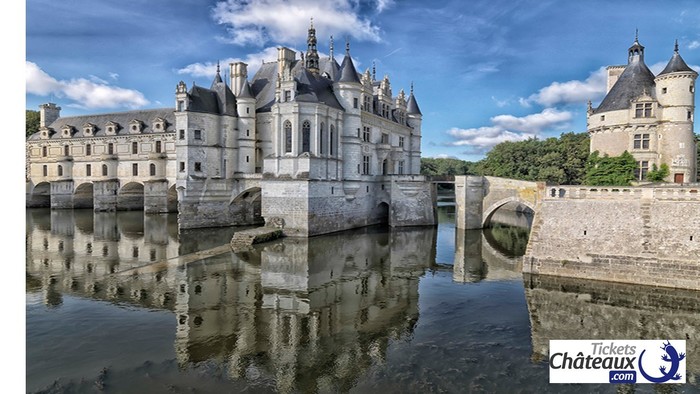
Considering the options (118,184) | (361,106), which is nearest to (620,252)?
(361,106)

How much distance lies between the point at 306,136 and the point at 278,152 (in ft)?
7.84

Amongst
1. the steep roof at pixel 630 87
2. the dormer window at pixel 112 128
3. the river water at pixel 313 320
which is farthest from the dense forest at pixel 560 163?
the dormer window at pixel 112 128

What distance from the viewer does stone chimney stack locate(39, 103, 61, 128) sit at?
5212 centimetres

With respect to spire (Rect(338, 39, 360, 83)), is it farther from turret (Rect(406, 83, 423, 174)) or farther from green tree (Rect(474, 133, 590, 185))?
green tree (Rect(474, 133, 590, 185))

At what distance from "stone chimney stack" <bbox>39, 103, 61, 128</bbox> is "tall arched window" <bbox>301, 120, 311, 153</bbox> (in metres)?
41.9

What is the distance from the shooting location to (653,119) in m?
25.4

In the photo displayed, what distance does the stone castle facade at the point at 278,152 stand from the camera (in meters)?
30.1

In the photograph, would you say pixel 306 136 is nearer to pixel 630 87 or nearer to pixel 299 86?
pixel 299 86

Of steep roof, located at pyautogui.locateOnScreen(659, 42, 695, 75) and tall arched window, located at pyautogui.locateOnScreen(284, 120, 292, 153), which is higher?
steep roof, located at pyautogui.locateOnScreen(659, 42, 695, 75)

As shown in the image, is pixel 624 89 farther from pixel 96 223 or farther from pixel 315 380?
pixel 96 223

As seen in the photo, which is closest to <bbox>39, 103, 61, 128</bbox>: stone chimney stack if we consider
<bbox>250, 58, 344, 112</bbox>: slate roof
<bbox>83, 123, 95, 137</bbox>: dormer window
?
<bbox>83, 123, 95, 137</bbox>: dormer window

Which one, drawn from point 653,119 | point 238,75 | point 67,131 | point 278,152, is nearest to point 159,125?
point 238,75

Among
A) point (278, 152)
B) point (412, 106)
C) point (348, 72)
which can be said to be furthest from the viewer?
point (412, 106)

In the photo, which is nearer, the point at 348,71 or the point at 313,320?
the point at 313,320
